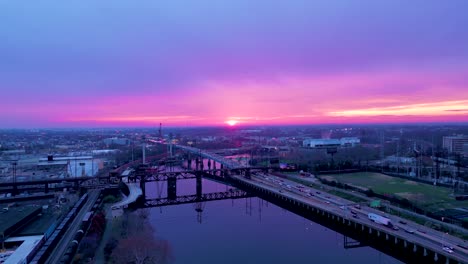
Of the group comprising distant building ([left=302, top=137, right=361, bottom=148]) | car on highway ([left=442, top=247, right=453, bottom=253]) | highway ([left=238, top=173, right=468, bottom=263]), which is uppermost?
distant building ([left=302, top=137, right=361, bottom=148])

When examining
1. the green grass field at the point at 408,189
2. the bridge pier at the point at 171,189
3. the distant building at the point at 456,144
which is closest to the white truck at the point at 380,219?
the green grass field at the point at 408,189

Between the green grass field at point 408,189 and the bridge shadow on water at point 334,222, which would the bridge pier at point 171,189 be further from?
the green grass field at point 408,189

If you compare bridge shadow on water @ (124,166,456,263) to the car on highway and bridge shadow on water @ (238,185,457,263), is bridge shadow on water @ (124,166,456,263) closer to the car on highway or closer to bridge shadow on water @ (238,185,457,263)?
bridge shadow on water @ (238,185,457,263)

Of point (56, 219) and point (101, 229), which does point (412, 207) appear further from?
point (56, 219)

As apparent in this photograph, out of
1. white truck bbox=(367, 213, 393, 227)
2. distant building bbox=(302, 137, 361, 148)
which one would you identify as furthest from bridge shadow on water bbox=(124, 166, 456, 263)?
distant building bbox=(302, 137, 361, 148)

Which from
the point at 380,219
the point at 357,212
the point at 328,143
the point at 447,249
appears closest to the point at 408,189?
the point at 357,212
